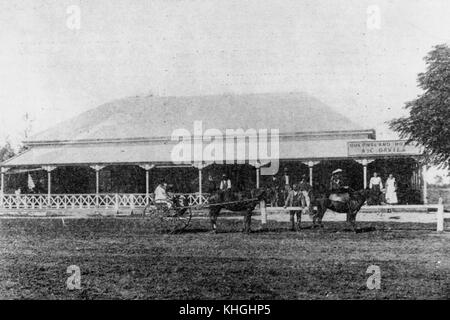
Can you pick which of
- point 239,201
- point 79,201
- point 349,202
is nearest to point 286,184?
point 239,201

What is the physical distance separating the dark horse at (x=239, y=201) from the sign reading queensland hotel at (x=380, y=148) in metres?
11.0

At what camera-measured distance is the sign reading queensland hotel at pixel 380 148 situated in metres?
24.2

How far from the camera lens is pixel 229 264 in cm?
954

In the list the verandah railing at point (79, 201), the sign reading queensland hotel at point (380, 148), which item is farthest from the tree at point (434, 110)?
the verandah railing at point (79, 201)

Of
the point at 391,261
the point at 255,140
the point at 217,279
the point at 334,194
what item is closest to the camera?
the point at 217,279

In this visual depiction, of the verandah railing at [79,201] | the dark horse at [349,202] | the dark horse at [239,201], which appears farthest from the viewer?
the verandah railing at [79,201]

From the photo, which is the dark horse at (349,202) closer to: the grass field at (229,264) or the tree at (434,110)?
the grass field at (229,264)

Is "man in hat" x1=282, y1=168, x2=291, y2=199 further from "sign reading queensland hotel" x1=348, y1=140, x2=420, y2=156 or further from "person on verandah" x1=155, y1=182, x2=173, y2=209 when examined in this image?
"person on verandah" x1=155, y1=182, x2=173, y2=209

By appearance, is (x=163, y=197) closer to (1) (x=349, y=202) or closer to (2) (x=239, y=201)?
(2) (x=239, y=201)

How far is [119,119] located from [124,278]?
24.5 meters

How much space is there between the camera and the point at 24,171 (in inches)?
1152

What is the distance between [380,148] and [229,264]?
16673mm
